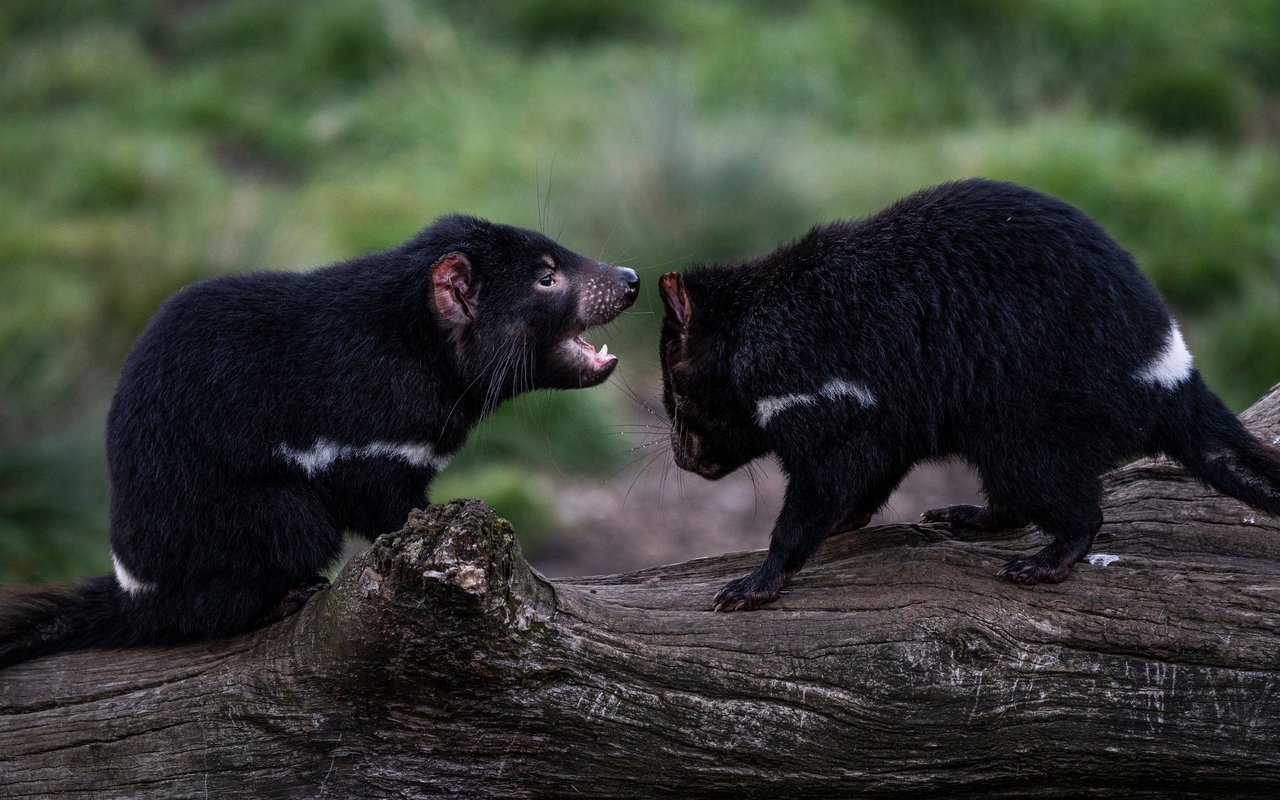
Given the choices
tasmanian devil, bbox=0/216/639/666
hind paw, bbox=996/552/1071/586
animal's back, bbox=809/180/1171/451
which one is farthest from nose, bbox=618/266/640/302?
hind paw, bbox=996/552/1071/586

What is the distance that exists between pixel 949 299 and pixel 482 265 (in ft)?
3.99

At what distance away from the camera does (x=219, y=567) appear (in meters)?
3.47

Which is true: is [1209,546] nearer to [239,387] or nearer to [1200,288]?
[239,387]

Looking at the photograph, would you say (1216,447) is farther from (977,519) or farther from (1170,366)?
(977,519)

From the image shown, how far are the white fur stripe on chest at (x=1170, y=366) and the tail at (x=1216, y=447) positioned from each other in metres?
0.03

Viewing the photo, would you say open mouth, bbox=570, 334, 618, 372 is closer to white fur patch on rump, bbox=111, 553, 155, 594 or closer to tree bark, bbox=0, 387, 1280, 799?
tree bark, bbox=0, 387, 1280, 799

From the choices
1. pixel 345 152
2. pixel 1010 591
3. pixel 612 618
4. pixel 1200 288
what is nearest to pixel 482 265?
pixel 612 618

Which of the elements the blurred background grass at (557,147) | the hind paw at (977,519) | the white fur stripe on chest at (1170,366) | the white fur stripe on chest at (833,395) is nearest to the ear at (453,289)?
the white fur stripe on chest at (833,395)

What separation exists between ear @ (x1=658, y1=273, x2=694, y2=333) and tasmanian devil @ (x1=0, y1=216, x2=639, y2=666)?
36 centimetres

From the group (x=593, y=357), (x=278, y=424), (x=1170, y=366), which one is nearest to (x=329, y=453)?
(x=278, y=424)

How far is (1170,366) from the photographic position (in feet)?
11.6

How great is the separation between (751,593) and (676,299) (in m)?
0.84

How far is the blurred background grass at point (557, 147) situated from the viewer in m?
7.44

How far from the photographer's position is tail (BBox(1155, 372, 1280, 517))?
139 inches
